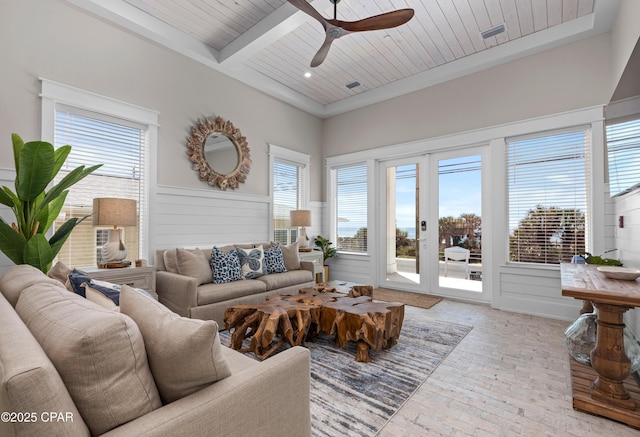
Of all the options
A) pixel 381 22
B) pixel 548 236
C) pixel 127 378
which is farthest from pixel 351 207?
pixel 127 378

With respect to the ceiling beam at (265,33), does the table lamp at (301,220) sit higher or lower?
lower

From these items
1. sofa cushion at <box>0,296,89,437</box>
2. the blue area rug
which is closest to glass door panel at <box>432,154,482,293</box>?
the blue area rug

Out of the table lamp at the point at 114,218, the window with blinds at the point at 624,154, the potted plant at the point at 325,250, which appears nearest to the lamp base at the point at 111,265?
the table lamp at the point at 114,218

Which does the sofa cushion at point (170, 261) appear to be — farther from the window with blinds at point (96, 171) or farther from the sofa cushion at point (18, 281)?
the sofa cushion at point (18, 281)

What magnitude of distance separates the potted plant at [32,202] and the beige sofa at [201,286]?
1.08m

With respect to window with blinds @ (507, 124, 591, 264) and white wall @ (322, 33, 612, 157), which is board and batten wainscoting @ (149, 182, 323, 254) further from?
window with blinds @ (507, 124, 591, 264)

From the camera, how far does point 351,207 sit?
583 cm

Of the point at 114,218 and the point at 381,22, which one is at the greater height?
the point at 381,22

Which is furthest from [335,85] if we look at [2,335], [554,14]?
[2,335]

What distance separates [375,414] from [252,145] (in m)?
4.01

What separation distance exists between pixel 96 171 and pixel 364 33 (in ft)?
11.3

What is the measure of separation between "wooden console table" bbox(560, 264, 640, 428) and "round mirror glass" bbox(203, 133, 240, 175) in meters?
4.00

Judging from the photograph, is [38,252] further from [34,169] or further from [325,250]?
[325,250]

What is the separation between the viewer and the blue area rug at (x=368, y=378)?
179 cm
